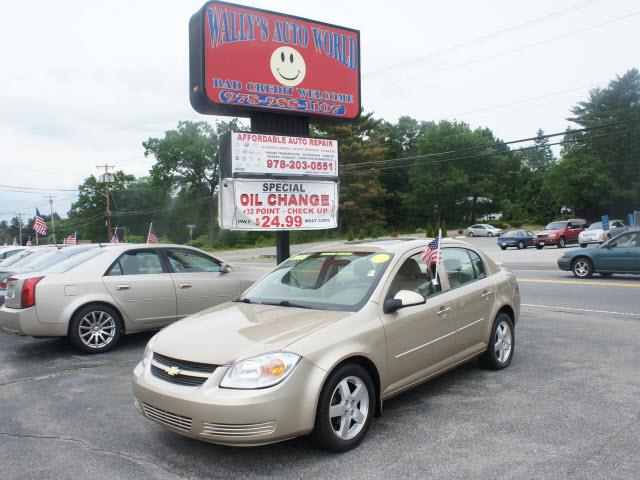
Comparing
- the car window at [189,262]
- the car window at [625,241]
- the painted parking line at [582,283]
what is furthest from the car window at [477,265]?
the car window at [625,241]

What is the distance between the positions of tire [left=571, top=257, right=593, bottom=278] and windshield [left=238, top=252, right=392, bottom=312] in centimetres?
1258

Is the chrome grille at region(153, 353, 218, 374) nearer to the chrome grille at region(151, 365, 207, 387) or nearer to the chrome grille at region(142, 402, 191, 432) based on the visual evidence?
the chrome grille at region(151, 365, 207, 387)

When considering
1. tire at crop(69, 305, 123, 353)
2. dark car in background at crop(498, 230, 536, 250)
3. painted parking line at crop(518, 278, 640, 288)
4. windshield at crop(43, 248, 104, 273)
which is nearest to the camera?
tire at crop(69, 305, 123, 353)

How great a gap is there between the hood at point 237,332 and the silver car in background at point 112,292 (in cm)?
331

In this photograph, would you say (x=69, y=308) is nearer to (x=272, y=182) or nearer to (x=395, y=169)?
(x=272, y=182)

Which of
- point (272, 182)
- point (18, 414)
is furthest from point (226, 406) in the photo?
point (272, 182)

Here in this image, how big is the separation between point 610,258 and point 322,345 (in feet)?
45.2

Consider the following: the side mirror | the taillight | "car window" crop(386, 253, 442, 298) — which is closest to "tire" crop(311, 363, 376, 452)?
the side mirror

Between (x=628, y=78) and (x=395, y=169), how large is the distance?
1258 inches

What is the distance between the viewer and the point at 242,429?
346cm

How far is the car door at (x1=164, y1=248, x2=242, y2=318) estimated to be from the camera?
8055 millimetres

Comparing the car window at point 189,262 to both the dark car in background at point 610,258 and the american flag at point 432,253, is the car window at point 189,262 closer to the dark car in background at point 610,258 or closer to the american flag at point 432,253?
the american flag at point 432,253

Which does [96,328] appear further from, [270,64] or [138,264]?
[270,64]

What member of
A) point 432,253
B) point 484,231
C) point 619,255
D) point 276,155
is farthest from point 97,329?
point 484,231
